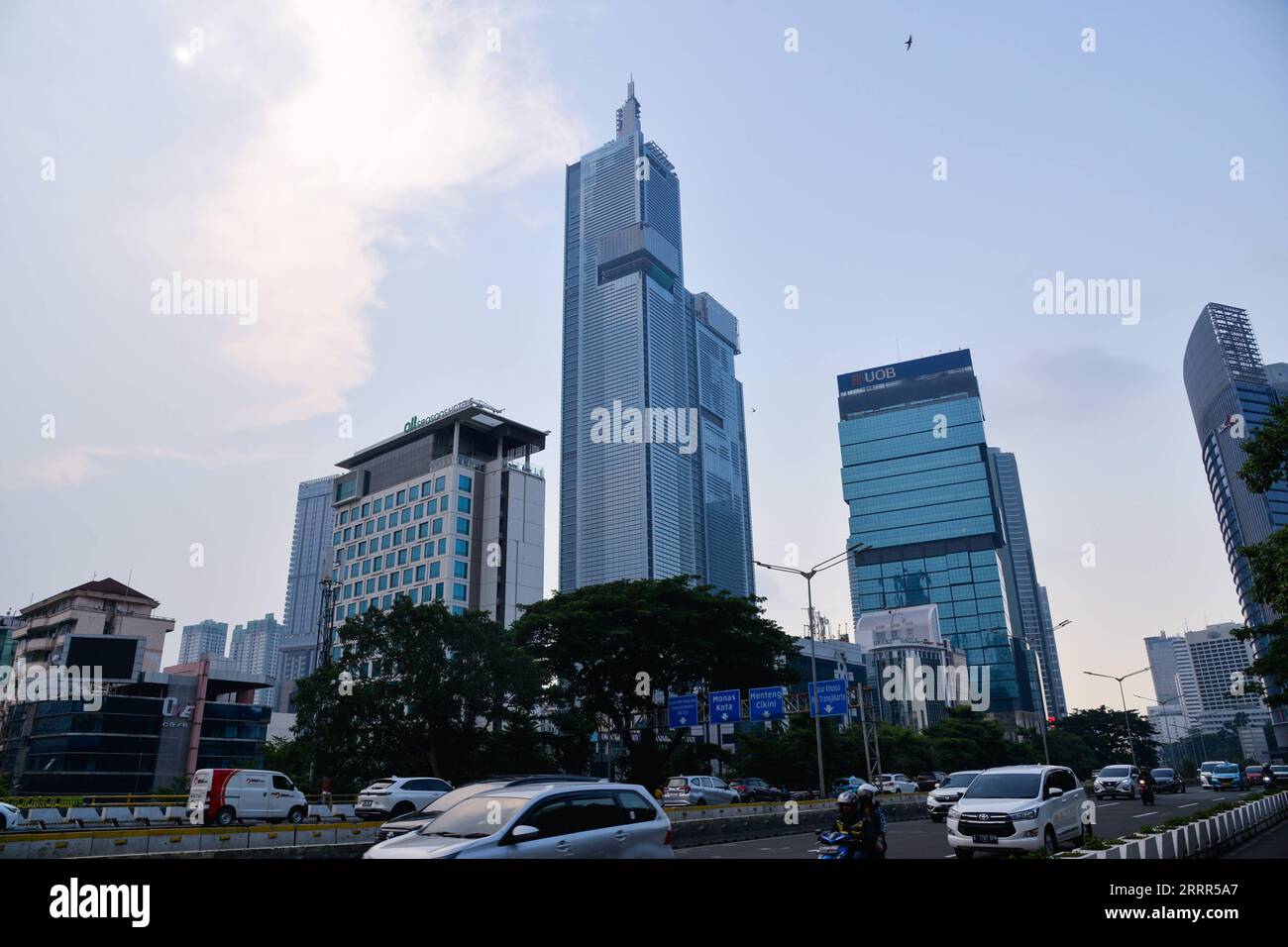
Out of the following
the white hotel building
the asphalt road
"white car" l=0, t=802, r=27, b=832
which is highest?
the white hotel building

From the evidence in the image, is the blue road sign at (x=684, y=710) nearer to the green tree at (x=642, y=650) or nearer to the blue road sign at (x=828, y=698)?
the green tree at (x=642, y=650)

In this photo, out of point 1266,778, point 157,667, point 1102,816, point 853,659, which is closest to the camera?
point 1102,816

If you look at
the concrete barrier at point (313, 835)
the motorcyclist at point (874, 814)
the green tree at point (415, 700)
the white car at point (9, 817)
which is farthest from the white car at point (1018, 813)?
the green tree at point (415, 700)

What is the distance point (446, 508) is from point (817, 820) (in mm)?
81174

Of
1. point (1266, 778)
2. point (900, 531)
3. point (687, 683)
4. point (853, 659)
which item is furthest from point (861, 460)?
point (687, 683)

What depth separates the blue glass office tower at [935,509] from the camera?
175 metres

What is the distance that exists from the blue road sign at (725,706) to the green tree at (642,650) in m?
5.75

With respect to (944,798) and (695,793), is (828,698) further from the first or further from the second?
(944,798)

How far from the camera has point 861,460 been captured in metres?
192

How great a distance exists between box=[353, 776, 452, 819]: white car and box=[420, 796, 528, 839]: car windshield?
1724 cm

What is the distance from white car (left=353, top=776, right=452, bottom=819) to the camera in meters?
26.2

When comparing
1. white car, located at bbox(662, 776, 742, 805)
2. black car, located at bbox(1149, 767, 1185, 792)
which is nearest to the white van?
white car, located at bbox(662, 776, 742, 805)

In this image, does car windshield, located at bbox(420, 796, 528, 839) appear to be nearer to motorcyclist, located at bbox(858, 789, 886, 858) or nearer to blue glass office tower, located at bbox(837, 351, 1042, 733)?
motorcyclist, located at bbox(858, 789, 886, 858)
